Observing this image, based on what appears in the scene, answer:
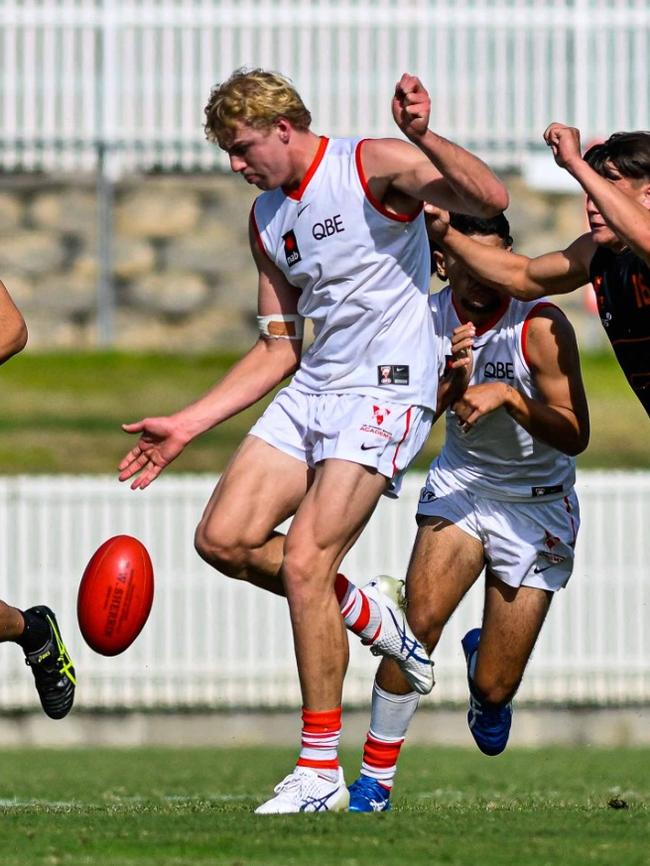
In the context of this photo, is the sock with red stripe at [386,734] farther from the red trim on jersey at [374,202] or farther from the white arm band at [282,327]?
the red trim on jersey at [374,202]

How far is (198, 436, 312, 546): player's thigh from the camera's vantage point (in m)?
6.49

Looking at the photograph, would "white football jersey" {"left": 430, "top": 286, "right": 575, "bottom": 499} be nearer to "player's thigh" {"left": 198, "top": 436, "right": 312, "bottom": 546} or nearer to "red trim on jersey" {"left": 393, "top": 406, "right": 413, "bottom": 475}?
"red trim on jersey" {"left": 393, "top": 406, "right": 413, "bottom": 475}

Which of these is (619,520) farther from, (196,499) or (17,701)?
(17,701)

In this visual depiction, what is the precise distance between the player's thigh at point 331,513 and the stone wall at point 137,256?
11917mm

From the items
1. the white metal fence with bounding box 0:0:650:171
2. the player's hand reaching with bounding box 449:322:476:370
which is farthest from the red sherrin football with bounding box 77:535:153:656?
the white metal fence with bounding box 0:0:650:171

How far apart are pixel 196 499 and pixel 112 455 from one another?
9.71 feet

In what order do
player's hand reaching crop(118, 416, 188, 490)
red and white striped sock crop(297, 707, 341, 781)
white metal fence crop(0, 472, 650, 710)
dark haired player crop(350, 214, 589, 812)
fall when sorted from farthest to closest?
white metal fence crop(0, 472, 650, 710) → dark haired player crop(350, 214, 589, 812) → player's hand reaching crop(118, 416, 188, 490) → red and white striped sock crop(297, 707, 341, 781)

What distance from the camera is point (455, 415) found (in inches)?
283

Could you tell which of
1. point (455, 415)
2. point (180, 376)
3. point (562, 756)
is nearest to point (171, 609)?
point (562, 756)

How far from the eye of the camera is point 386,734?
23.2ft

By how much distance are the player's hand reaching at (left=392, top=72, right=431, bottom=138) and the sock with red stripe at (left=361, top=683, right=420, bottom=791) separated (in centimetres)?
218

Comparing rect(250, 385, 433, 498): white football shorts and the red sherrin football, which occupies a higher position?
rect(250, 385, 433, 498): white football shorts

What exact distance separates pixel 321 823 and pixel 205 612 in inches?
271

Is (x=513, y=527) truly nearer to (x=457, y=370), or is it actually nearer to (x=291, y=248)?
(x=457, y=370)
